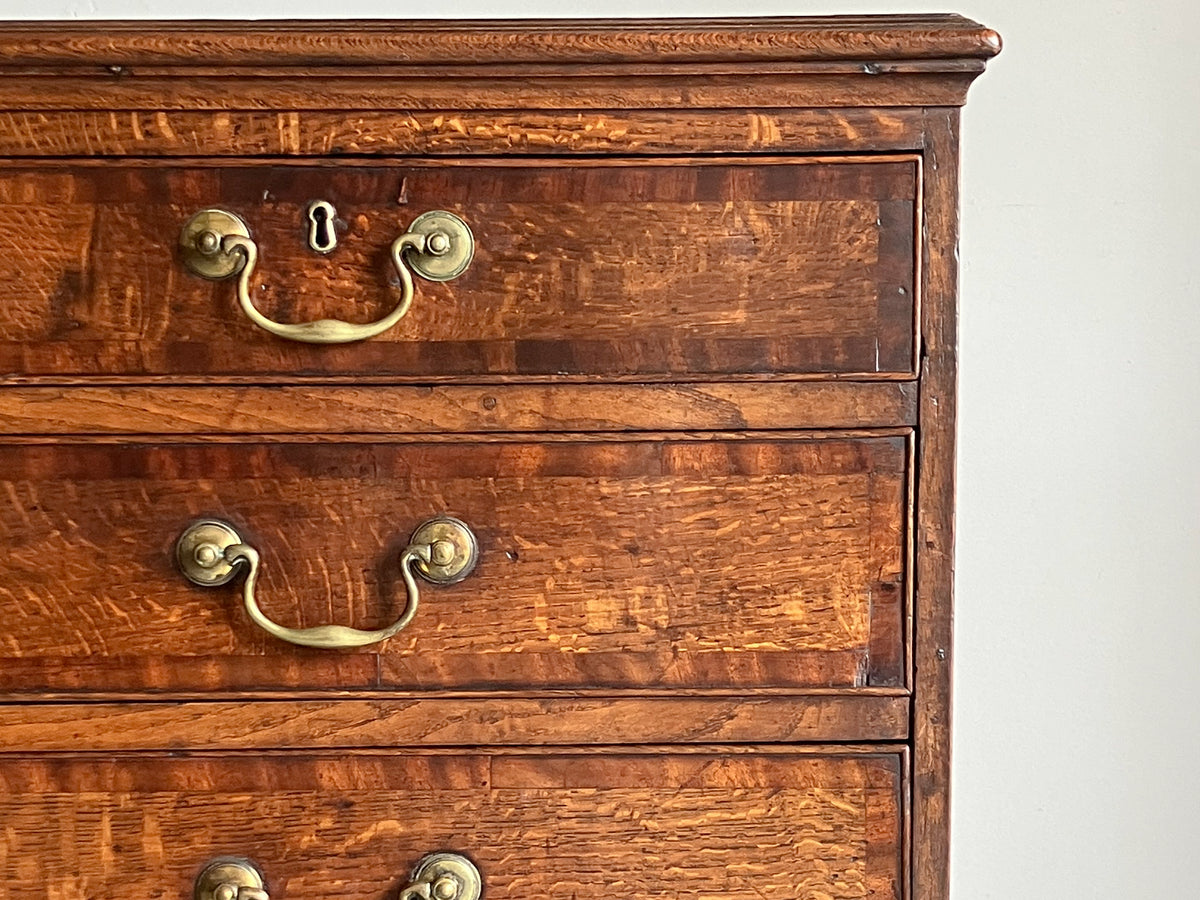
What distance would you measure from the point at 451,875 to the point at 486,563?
0.19m

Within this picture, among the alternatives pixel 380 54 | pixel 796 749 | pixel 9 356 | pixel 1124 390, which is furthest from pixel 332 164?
pixel 1124 390

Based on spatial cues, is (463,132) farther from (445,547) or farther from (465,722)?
(465,722)

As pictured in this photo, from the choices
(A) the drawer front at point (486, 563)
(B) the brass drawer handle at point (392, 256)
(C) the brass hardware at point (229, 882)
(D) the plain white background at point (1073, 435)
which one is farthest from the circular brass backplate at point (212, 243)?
(D) the plain white background at point (1073, 435)

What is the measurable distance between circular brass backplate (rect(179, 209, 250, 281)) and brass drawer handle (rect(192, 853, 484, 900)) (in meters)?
0.36

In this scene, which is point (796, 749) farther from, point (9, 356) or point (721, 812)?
point (9, 356)

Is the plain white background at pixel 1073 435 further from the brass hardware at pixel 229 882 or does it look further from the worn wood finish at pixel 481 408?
the brass hardware at pixel 229 882

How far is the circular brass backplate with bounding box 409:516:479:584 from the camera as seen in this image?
72 centimetres

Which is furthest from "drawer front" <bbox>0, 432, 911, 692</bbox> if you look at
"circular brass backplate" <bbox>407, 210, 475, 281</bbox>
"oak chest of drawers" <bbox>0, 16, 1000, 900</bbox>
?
"circular brass backplate" <bbox>407, 210, 475, 281</bbox>

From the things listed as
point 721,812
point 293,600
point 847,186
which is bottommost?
point 721,812

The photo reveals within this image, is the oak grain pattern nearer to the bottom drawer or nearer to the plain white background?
the bottom drawer

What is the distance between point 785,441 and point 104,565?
41cm

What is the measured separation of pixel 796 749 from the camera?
75 centimetres

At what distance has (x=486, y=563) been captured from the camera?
2.41ft

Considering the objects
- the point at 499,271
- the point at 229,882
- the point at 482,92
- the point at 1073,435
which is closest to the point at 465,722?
the point at 229,882
